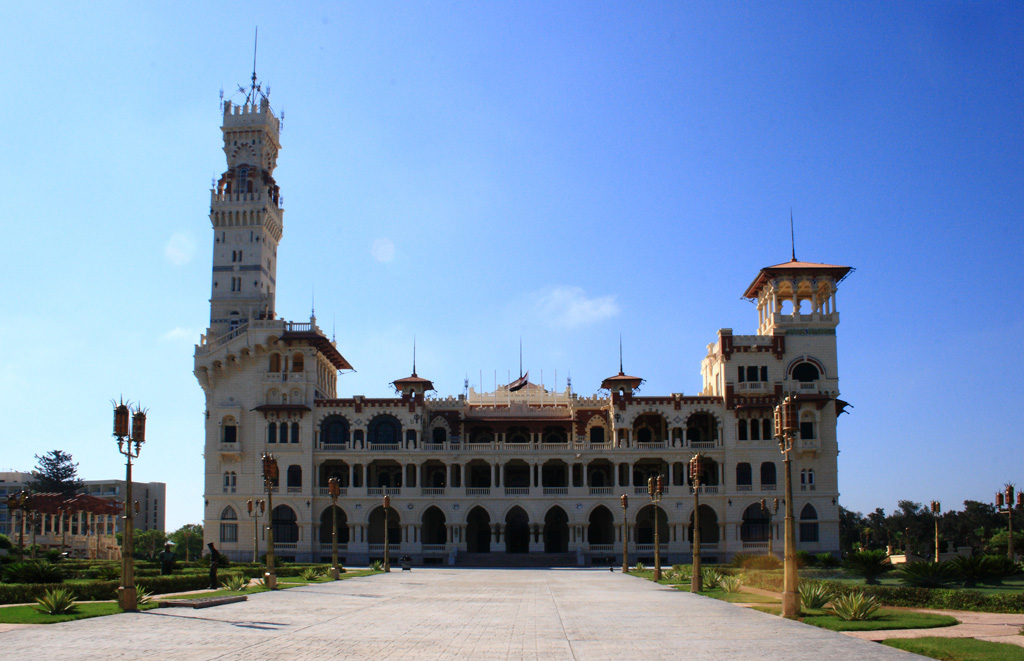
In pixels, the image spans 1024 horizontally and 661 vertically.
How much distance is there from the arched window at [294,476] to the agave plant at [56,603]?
50371mm

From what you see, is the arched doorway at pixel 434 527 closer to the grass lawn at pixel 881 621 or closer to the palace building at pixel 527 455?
the palace building at pixel 527 455

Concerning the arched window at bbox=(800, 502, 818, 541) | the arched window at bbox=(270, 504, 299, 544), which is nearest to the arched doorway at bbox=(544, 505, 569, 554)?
the arched window at bbox=(800, 502, 818, 541)

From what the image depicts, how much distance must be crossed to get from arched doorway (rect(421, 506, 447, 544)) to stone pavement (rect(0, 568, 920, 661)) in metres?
46.0

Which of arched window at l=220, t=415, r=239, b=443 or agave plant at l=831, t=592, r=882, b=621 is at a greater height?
arched window at l=220, t=415, r=239, b=443

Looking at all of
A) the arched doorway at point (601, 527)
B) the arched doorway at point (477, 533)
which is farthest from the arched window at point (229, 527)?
the arched doorway at point (601, 527)

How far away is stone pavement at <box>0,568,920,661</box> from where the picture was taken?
1870 cm

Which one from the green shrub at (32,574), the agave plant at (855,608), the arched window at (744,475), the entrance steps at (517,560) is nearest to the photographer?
the agave plant at (855,608)

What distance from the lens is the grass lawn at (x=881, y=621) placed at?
23.0m

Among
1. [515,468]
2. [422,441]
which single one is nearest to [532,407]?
[515,468]

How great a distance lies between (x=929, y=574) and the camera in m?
33.2

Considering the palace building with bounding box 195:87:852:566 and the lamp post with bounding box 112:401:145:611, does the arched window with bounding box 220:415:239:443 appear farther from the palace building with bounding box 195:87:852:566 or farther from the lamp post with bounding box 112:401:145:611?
the lamp post with bounding box 112:401:145:611

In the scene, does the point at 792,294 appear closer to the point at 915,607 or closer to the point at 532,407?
the point at 532,407

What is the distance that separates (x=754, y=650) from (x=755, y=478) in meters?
56.6

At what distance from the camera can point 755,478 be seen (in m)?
73.6
